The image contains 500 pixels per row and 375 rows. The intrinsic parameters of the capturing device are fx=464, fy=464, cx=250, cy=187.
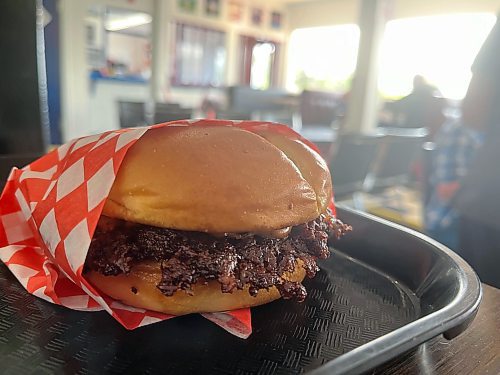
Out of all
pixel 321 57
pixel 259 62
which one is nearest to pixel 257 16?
pixel 259 62

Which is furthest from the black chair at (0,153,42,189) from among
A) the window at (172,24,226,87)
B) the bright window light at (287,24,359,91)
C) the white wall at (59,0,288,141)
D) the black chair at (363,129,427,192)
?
the bright window light at (287,24,359,91)

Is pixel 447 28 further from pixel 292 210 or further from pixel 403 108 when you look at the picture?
pixel 292 210

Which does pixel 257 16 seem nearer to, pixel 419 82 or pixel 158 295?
pixel 419 82

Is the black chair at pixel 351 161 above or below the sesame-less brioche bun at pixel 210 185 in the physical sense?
below

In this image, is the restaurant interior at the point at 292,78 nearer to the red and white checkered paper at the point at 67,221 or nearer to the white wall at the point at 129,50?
the white wall at the point at 129,50

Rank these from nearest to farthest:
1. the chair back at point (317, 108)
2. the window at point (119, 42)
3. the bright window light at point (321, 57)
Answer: the chair back at point (317, 108), the window at point (119, 42), the bright window light at point (321, 57)

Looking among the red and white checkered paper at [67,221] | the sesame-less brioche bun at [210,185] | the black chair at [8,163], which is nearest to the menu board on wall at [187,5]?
the black chair at [8,163]
